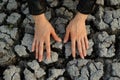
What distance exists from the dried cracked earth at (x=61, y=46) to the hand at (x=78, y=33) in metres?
0.05

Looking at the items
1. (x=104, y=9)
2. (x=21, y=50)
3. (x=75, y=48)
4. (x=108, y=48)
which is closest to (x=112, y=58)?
(x=108, y=48)

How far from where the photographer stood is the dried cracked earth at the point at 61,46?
185cm

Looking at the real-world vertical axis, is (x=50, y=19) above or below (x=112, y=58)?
above

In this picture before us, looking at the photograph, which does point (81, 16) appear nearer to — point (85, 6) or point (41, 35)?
point (85, 6)

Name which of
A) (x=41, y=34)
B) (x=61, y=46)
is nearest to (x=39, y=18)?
(x=41, y=34)

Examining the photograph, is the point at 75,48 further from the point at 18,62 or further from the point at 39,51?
the point at 18,62

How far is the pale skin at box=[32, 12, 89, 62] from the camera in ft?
6.08

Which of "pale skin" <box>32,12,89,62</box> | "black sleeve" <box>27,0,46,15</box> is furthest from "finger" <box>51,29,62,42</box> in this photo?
"black sleeve" <box>27,0,46,15</box>

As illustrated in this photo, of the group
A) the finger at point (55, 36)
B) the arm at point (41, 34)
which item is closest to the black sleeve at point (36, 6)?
the arm at point (41, 34)

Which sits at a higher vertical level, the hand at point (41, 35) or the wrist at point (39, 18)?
the wrist at point (39, 18)

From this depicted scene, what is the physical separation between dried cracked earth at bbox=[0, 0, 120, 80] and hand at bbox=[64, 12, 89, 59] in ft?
0.16

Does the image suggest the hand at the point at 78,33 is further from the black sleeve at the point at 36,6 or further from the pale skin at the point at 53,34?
the black sleeve at the point at 36,6

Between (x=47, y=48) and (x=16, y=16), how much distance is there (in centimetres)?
32

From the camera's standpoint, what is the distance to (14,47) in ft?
6.36
